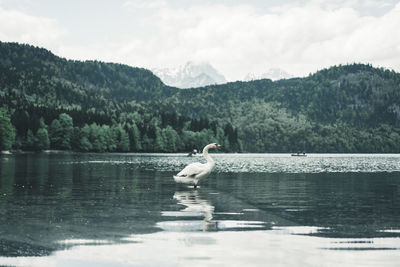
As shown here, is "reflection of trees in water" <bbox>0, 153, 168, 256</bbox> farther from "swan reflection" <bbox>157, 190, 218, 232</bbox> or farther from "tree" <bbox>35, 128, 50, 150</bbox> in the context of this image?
"tree" <bbox>35, 128, 50, 150</bbox>

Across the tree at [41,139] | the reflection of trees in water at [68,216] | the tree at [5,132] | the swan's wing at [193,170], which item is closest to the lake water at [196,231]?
the reflection of trees in water at [68,216]

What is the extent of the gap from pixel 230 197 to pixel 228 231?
41.5 ft

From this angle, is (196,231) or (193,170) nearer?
(196,231)

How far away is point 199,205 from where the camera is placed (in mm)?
24609

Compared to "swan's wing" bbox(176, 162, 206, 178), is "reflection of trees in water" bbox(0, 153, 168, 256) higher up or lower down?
lower down

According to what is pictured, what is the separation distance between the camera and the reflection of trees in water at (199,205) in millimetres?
18266

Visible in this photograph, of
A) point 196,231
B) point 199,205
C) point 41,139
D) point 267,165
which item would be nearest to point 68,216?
point 196,231

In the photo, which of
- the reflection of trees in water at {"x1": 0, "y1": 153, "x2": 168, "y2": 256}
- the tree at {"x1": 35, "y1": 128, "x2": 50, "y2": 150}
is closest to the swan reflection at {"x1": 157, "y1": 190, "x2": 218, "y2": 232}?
the reflection of trees in water at {"x1": 0, "y1": 153, "x2": 168, "y2": 256}

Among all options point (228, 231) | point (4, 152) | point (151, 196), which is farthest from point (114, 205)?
point (4, 152)

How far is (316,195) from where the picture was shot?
3097 centimetres

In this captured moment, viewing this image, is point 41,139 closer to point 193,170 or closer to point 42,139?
point 42,139

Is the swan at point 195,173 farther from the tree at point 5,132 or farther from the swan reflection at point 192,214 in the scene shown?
the tree at point 5,132

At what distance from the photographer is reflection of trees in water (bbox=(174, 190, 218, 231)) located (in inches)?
719

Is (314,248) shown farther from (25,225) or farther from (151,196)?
(151,196)
